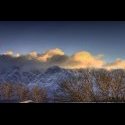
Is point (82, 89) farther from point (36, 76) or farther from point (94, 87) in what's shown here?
point (36, 76)

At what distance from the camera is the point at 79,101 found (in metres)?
3.53

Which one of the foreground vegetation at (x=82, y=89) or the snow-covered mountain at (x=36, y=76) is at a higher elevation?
the snow-covered mountain at (x=36, y=76)

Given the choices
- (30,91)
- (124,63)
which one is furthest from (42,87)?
(124,63)

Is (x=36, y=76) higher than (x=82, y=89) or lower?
higher

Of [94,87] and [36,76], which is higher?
[36,76]

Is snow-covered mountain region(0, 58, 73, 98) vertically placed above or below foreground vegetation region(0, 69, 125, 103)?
above

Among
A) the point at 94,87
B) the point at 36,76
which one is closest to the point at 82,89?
the point at 94,87
